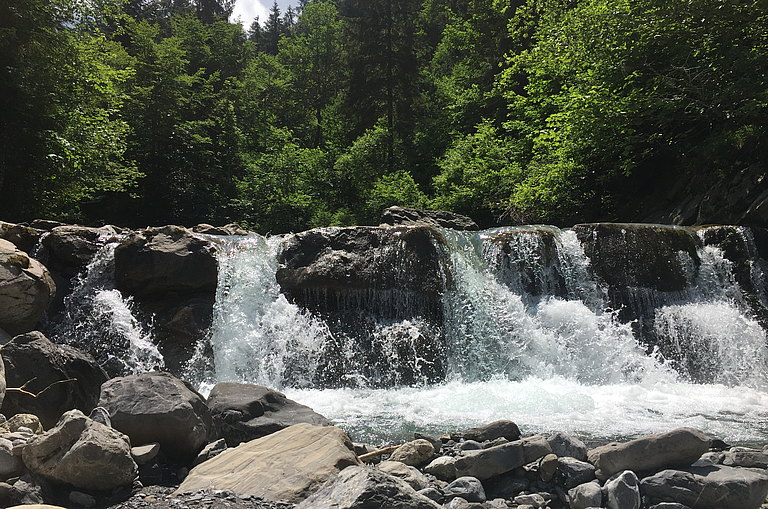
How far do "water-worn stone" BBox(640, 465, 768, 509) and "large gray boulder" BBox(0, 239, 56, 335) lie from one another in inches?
362

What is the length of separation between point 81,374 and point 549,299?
8.71 m

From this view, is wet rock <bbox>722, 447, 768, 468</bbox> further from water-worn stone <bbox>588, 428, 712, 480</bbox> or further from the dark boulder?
the dark boulder

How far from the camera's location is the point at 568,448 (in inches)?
202

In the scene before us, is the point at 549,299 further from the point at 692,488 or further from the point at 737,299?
the point at 692,488

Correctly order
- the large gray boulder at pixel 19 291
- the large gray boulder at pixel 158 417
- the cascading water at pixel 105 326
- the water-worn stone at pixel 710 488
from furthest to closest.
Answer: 1. the cascading water at pixel 105 326
2. the large gray boulder at pixel 19 291
3. the large gray boulder at pixel 158 417
4. the water-worn stone at pixel 710 488

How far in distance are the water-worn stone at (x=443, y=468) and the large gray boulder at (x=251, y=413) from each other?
1.73 meters

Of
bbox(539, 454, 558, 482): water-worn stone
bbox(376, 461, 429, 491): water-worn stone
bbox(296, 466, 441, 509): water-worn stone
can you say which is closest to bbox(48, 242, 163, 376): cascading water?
bbox(376, 461, 429, 491): water-worn stone

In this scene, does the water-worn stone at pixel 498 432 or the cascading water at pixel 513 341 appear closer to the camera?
the water-worn stone at pixel 498 432

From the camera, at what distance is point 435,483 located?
4867mm

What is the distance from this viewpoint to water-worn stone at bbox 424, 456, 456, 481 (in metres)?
5.03

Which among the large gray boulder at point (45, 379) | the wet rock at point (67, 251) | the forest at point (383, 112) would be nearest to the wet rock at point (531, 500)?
the large gray boulder at point (45, 379)

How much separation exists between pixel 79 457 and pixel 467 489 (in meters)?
2.96

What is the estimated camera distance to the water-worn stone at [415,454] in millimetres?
5410

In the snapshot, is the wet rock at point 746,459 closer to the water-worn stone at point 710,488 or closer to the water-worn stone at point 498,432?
the water-worn stone at point 710,488
